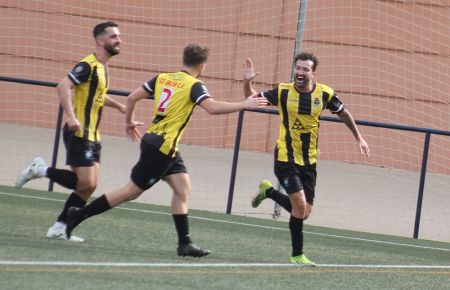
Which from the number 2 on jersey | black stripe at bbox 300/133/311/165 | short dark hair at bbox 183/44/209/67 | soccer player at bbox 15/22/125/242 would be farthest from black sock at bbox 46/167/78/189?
black stripe at bbox 300/133/311/165

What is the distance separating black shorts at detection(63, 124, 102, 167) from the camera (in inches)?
390

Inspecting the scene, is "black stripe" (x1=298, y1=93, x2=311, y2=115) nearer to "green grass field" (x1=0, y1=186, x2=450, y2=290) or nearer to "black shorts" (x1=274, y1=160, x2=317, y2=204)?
"black shorts" (x1=274, y1=160, x2=317, y2=204)

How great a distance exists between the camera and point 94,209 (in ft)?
31.7

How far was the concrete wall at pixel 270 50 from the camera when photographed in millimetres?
20016

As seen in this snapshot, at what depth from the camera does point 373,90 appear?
2016 cm

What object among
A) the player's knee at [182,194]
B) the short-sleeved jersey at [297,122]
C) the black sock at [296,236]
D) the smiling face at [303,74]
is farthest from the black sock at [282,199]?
the player's knee at [182,194]

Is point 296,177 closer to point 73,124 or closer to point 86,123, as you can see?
point 86,123

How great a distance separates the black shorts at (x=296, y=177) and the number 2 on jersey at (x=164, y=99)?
4.39 feet

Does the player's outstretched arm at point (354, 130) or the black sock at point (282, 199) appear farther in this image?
the black sock at point (282, 199)

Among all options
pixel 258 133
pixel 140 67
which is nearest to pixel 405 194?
pixel 258 133

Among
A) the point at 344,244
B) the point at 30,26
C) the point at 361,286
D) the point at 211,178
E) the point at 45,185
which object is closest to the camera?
the point at 361,286

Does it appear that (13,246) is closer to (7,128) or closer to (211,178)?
(211,178)

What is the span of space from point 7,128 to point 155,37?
311 centimetres

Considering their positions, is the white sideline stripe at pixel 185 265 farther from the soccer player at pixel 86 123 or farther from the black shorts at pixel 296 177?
the soccer player at pixel 86 123
